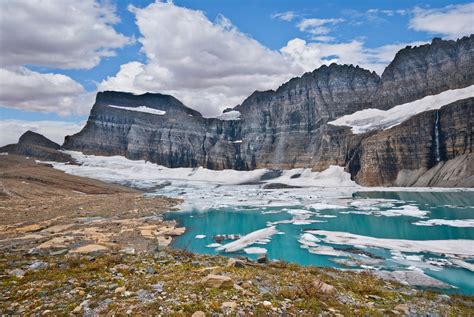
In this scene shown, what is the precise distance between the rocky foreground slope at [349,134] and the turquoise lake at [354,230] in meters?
44.1

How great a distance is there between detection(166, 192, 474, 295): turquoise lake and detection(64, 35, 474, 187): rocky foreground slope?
1737 inches

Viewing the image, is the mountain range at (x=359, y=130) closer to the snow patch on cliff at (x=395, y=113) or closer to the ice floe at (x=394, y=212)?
the snow patch on cliff at (x=395, y=113)

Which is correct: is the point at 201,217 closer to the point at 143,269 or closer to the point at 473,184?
the point at 143,269

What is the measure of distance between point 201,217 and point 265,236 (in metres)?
22.6

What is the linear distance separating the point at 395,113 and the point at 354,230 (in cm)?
11521

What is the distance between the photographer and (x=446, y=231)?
3906cm

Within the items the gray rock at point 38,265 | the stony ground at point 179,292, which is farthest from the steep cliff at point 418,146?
the gray rock at point 38,265

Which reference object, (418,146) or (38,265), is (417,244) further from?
(418,146)

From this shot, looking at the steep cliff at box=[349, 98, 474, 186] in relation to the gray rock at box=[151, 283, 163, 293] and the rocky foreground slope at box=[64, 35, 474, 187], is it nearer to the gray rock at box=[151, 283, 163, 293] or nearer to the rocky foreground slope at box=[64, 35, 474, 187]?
the rocky foreground slope at box=[64, 35, 474, 187]

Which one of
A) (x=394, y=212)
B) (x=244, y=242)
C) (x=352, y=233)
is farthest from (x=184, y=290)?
(x=394, y=212)

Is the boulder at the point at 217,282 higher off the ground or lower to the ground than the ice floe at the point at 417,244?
higher

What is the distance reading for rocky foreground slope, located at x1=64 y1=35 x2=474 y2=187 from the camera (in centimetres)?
11050

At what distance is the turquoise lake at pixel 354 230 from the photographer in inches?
1013

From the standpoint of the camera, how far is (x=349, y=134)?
146500 mm
